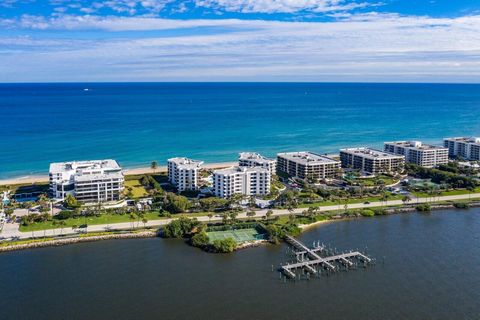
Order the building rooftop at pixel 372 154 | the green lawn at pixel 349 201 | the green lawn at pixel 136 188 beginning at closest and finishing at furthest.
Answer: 1. the green lawn at pixel 349 201
2. the green lawn at pixel 136 188
3. the building rooftop at pixel 372 154

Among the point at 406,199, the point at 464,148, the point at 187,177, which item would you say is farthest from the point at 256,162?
the point at 464,148

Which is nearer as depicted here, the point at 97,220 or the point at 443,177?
the point at 97,220

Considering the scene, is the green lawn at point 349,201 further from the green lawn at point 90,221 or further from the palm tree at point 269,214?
the green lawn at point 90,221

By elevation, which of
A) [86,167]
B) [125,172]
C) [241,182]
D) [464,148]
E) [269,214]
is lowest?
[269,214]

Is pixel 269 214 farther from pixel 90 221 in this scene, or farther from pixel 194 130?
pixel 194 130

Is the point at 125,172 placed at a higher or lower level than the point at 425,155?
lower

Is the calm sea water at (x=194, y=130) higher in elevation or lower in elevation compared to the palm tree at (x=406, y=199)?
higher

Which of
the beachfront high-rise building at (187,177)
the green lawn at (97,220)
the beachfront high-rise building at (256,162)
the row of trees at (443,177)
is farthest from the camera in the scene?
the beachfront high-rise building at (256,162)

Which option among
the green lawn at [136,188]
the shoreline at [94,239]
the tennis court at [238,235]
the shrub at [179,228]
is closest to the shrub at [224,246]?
the shoreline at [94,239]
